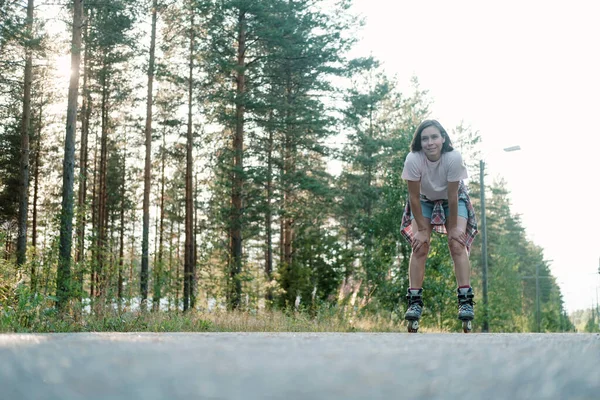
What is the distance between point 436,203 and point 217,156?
21.6 metres

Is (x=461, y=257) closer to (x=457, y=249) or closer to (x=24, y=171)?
(x=457, y=249)

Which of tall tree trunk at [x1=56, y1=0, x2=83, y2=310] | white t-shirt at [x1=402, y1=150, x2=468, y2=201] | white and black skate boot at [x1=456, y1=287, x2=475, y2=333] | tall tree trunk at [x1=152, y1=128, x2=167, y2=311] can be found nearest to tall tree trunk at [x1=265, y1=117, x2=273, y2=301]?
tall tree trunk at [x1=152, y1=128, x2=167, y2=311]

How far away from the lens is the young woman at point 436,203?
5.02 meters

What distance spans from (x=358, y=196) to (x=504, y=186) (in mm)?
41618

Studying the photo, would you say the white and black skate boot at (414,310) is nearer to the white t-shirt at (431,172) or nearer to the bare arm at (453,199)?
the bare arm at (453,199)

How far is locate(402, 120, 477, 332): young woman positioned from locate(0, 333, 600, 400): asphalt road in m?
4.21

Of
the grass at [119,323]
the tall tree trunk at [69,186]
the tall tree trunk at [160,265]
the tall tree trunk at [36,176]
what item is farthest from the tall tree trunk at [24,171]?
the grass at [119,323]

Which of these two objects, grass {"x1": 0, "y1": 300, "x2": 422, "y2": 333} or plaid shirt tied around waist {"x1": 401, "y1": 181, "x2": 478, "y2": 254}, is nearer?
plaid shirt tied around waist {"x1": 401, "y1": 181, "x2": 478, "y2": 254}

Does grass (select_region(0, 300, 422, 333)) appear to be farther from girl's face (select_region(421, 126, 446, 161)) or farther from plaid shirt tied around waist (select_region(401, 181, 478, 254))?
girl's face (select_region(421, 126, 446, 161))

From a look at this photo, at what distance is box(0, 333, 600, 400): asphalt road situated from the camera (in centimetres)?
58

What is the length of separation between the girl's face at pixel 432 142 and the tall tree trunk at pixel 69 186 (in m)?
10.6

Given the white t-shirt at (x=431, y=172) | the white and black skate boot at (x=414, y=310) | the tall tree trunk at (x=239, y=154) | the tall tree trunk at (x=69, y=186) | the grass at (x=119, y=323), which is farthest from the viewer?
the tall tree trunk at (x=239, y=154)

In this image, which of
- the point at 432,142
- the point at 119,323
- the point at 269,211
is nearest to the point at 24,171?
the point at 269,211

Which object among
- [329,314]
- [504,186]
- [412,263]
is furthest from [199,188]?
[412,263]
